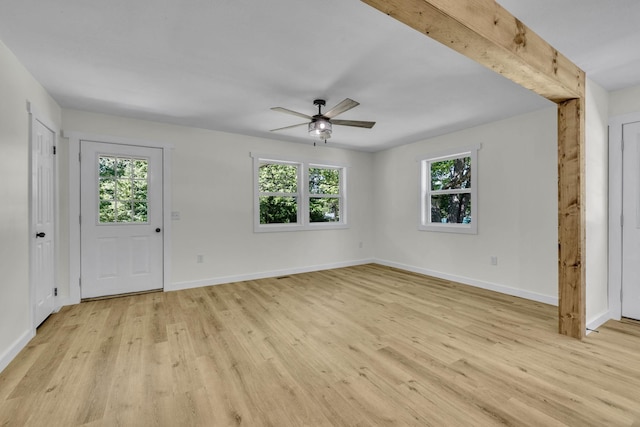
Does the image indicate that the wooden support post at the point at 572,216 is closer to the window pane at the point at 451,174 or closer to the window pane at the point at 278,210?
the window pane at the point at 451,174

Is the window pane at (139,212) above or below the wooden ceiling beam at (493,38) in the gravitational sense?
below

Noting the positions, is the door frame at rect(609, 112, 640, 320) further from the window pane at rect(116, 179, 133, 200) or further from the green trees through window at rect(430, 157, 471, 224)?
the window pane at rect(116, 179, 133, 200)

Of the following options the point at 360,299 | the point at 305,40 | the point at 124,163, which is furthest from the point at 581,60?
the point at 124,163

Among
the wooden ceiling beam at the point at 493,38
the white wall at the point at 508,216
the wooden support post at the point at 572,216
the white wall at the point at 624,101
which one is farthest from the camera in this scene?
the white wall at the point at 508,216

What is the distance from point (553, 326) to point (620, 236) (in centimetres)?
116

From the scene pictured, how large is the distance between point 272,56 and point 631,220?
12.2 feet

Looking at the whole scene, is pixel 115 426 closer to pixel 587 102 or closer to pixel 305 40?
pixel 305 40

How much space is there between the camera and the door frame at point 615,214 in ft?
9.54

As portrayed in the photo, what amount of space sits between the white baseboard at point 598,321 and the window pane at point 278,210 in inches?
159

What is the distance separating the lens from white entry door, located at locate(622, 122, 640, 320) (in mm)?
2844

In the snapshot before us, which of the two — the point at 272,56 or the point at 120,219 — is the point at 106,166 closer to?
the point at 120,219

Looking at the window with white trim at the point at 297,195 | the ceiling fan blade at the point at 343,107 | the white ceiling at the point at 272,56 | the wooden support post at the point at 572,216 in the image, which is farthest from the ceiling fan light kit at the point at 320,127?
the wooden support post at the point at 572,216

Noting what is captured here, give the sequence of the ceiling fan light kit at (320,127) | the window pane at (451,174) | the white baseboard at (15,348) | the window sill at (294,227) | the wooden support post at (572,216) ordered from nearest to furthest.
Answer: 1. the white baseboard at (15,348)
2. the wooden support post at (572,216)
3. the ceiling fan light kit at (320,127)
4. the window pane at (451,174)
5. the window sill at (294,227)

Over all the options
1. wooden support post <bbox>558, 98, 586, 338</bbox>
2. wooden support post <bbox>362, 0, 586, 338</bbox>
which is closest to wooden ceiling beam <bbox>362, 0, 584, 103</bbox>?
wooden support post <bbox>362, 0, 586, 338</bbox>
